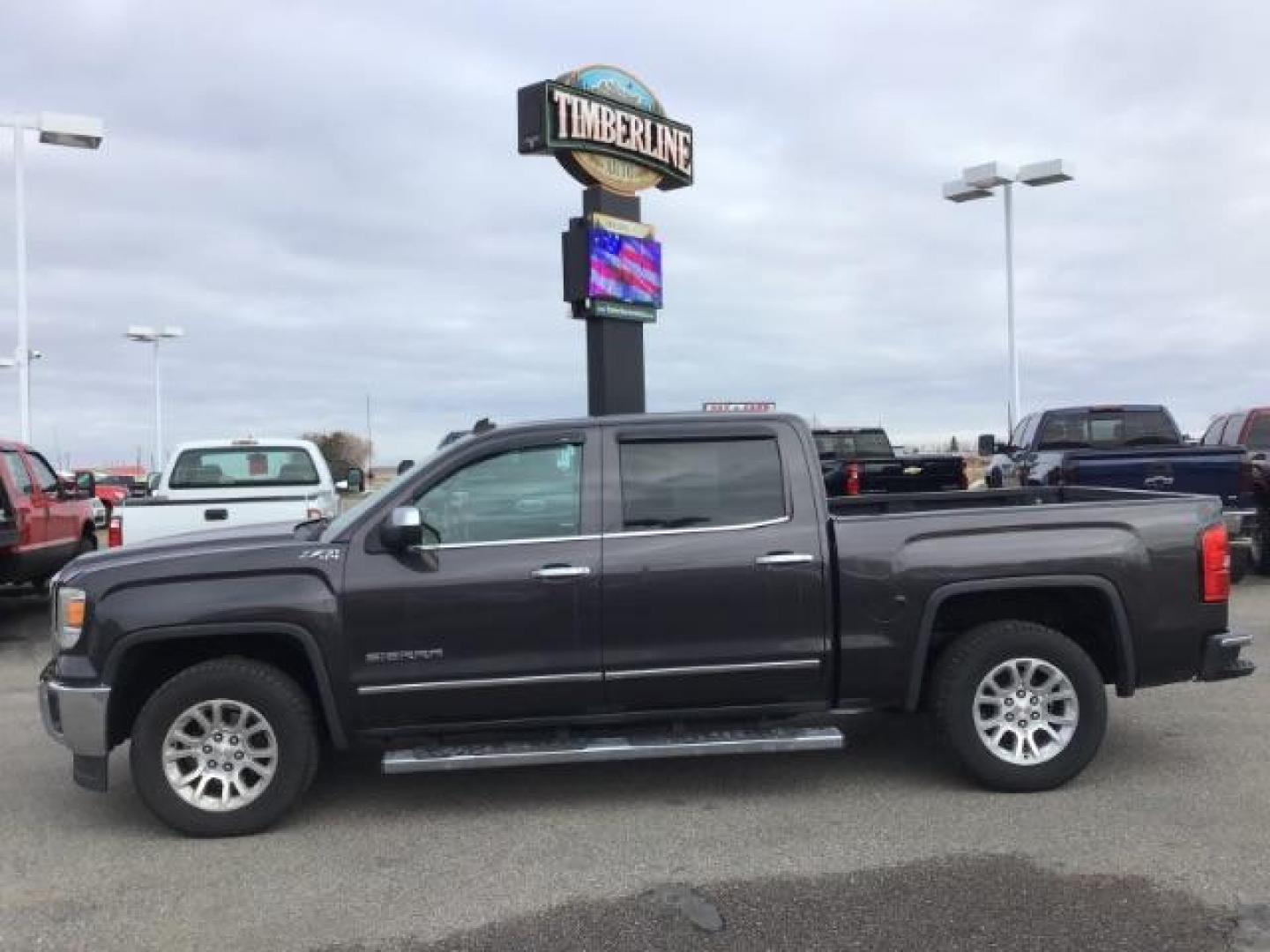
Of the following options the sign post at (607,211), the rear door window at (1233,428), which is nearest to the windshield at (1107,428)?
the rear door window at (1233,428)

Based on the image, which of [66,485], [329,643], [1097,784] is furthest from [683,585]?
[66,485]

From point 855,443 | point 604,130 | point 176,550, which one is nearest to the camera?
point 176,550

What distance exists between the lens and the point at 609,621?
5.15 meters

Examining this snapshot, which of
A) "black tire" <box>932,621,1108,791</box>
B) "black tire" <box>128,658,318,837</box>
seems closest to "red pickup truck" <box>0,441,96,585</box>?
"black tire" <box>128,658,318,837</box>

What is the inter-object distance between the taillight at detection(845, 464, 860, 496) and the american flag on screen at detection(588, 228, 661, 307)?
391cm

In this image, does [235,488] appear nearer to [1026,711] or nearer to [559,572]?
[559,572]

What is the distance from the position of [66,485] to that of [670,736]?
9842 millimetres

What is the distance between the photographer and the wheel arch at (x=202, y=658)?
16.3 feet

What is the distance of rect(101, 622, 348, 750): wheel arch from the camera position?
4953 millimetres

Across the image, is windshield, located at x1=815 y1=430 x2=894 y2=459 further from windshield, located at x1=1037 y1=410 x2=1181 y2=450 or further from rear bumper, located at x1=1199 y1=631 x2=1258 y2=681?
rear bumper, located at x1=1199 y1=631 x2=1258 y2=681

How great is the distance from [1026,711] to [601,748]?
2.04 metres

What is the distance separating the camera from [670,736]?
207 inches

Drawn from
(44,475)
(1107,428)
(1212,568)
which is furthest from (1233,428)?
(44,475)

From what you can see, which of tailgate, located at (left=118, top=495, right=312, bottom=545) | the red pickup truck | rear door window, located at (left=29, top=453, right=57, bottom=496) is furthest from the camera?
rear door window, located at (left=29, top=453, right=57, bottom=496)
